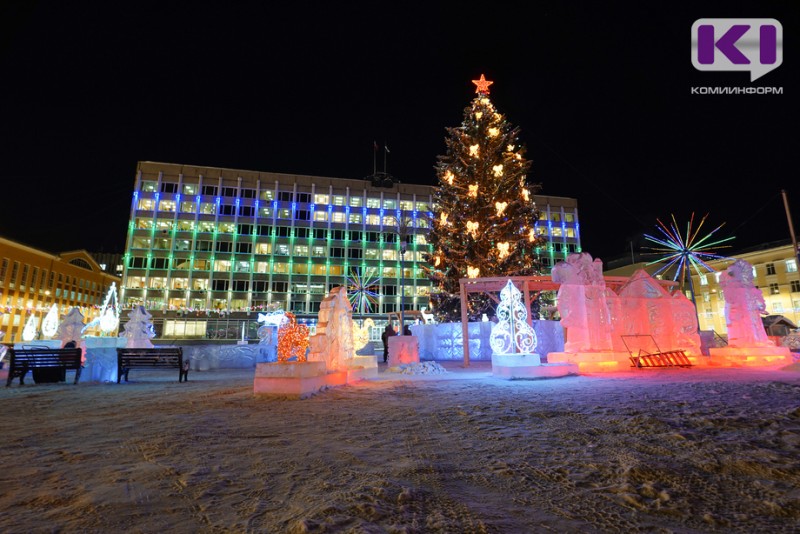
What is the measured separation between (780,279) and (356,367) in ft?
185

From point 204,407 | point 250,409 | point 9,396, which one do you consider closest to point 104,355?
point 9,396

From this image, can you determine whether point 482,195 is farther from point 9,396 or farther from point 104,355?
point 9,396

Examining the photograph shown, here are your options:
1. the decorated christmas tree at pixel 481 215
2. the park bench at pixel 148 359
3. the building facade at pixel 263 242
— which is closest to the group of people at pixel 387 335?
the decorated christmas tree at pixel 481 215

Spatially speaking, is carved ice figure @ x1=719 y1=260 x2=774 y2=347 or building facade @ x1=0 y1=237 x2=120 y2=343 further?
building facade @ x1=0 y1=237 x2=120 y2=343

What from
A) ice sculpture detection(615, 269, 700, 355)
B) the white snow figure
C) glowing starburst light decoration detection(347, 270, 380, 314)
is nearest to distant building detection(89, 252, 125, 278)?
glowing starburst light decoration detection(347, 270, 380, 314)

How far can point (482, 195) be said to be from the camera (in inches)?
785

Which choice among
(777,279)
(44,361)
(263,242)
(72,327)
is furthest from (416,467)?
(777,279)

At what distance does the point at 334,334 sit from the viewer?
32.8 ft

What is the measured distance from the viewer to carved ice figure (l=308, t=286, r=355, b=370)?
30.6ft

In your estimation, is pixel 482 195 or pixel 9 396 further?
pixel 482 195

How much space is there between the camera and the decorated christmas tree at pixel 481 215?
19.3 meters

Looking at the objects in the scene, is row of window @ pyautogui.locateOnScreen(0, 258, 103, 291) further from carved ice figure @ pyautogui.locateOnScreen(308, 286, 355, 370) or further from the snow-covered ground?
the snow-covered ground

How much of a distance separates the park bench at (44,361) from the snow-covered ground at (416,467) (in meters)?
5.35

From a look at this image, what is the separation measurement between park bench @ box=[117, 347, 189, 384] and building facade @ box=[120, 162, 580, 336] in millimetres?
37152
